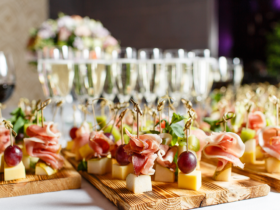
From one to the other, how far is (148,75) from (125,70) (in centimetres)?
13

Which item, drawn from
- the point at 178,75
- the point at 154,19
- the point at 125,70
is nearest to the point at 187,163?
the point at 125,70

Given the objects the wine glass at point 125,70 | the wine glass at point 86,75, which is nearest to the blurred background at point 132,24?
the wine glass at point 125,70

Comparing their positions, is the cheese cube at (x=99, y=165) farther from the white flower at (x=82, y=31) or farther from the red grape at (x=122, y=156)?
the white flower at (x=82, y=31)

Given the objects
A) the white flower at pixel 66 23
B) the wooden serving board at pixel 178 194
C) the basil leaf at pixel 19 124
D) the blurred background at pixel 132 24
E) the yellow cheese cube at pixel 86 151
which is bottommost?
the wooden serving board at pixel 178 194

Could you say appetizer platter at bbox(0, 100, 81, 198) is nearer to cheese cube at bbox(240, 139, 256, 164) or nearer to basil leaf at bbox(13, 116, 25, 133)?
basil leaf at bbox(13, 116, 25, 133)

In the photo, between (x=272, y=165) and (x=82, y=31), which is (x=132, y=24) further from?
(x=272, y=165)

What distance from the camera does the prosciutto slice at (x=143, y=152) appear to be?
0.71 m

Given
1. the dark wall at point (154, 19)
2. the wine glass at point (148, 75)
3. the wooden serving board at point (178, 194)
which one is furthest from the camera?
the dark wall at point (154, 19)

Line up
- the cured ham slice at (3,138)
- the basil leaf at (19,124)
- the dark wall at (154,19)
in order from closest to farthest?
the cured ham slice at (3,138) → the basil leaf at (19,124) → the dark wall at (154,19)

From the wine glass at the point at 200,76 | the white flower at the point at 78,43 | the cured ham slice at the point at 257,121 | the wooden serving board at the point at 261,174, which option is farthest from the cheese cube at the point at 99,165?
the white flower at the point at 78,43

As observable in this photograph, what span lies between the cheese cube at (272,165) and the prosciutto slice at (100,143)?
43 centimetres

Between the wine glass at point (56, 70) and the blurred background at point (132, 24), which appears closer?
the wine glass at point (56, 70)

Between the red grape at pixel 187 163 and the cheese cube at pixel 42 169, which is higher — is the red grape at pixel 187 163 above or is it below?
above

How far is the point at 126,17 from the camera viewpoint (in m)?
4.60
